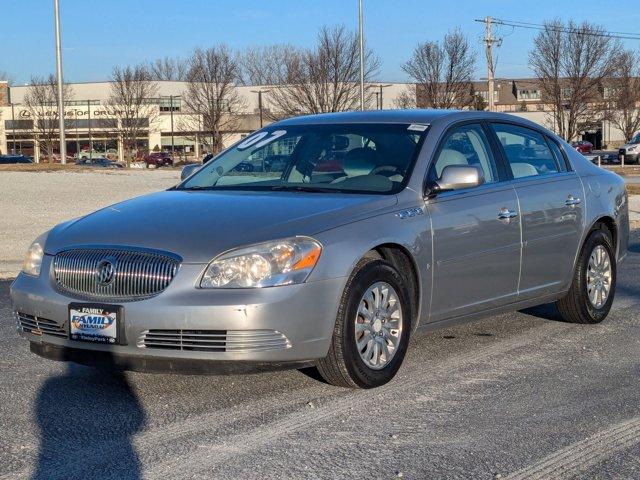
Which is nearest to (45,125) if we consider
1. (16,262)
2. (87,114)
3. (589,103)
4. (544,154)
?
(87,114)

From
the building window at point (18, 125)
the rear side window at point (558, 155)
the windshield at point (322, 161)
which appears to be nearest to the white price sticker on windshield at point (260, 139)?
the windshield at point (322, 161)

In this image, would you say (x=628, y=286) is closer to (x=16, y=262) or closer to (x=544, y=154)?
(x=544, y=154)

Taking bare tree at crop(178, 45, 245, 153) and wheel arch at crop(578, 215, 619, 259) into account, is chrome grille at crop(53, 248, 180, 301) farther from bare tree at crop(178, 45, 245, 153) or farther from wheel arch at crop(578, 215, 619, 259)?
bare tree at crop(178, 45, 245, 153)

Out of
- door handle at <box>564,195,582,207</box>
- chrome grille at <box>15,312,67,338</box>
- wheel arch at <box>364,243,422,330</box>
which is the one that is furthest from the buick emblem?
door handle at <box>564,195,582,207</box>

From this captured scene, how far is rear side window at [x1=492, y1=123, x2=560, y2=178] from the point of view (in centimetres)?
696

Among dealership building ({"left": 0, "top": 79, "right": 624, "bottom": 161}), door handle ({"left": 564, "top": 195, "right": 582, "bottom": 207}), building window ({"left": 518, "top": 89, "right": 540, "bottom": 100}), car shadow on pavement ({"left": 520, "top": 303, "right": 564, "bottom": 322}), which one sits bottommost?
car shadow on pavement ({"left": 520, "top": 303, "right": 564, "bottom": 322})

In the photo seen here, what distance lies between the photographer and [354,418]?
489 cm

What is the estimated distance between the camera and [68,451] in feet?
14.3

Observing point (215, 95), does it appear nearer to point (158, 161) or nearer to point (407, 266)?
point (158, 161)

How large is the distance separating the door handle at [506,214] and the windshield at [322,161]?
0.72m

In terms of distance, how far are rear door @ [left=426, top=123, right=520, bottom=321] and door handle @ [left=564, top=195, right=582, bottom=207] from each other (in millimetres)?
675

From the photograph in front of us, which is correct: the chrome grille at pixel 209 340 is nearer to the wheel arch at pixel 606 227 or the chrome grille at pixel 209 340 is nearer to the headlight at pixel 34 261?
the headlight at pixel 34 261

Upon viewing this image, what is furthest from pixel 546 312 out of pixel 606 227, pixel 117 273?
pixel 117 273

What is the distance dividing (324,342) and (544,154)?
9.78ft
